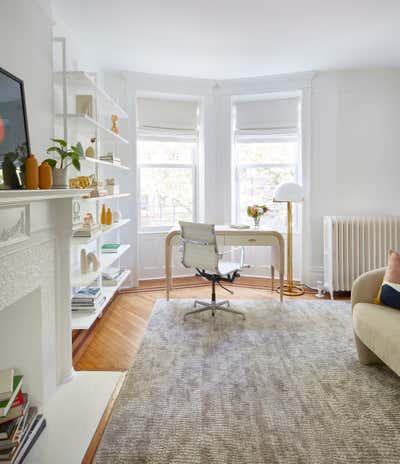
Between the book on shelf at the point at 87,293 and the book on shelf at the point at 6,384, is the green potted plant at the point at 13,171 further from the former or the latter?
the book on shelf at the point at 87,293

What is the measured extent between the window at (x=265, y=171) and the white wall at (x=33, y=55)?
9.42ft

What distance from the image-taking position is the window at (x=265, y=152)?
15.3ft

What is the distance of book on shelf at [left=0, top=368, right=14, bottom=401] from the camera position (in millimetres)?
1563

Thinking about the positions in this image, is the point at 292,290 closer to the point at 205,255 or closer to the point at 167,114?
the point at 205,255

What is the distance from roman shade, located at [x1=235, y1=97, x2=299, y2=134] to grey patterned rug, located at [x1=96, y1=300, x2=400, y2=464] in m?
2.67

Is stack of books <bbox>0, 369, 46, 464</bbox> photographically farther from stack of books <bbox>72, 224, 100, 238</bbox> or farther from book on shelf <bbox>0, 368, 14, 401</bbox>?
stack of books <bbox>72, 224, 100, 238</bbox>

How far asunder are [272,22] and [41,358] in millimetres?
3029

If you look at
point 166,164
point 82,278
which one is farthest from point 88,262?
point 166,164

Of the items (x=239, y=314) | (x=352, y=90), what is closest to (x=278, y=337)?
(x=239, y=314)

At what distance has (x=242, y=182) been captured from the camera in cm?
488

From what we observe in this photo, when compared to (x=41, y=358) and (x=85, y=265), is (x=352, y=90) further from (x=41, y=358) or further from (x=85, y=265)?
(x=41, y=358)

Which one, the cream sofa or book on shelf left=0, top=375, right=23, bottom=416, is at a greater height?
the cream sofa

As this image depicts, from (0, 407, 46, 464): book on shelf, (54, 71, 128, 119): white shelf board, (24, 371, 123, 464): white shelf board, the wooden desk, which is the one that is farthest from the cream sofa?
(54, 71, 128, 119): white shelf board

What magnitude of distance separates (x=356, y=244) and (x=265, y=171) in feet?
4.98
